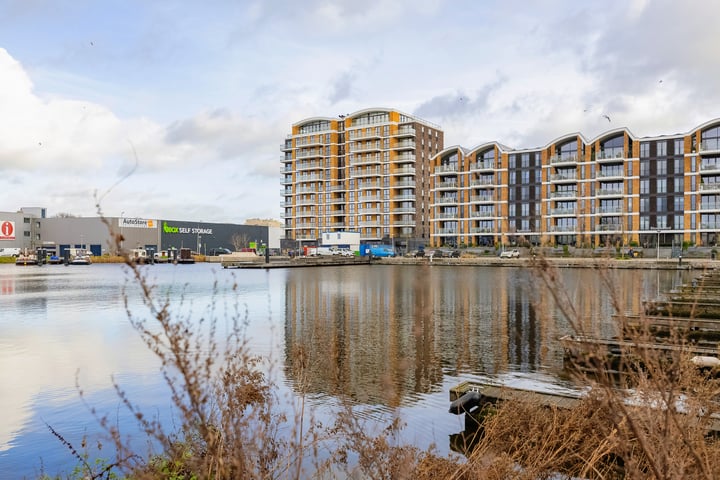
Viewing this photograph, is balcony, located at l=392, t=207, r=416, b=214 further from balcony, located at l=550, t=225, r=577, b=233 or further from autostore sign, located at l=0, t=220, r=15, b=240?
autostore sign, located at l=0, t=220, r=15, b=240

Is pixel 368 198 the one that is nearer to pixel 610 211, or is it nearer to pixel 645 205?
pixel 610 211

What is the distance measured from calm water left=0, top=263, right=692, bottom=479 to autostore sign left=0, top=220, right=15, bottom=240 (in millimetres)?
85700

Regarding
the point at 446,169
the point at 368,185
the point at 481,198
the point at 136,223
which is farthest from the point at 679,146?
the point at 136,223

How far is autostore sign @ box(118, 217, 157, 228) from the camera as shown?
4243 inches

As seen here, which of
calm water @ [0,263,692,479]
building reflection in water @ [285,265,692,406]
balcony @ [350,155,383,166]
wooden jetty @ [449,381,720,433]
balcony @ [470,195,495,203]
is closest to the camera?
wooden jetty @ [449,381,720,433]

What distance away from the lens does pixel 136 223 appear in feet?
363

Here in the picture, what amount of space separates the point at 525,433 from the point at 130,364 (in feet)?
42.2

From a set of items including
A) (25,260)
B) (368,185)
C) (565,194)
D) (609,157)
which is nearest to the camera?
(609,157)

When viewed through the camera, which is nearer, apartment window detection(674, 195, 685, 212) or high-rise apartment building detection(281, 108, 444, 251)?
apartment window detection(674, 195, 685, 212)

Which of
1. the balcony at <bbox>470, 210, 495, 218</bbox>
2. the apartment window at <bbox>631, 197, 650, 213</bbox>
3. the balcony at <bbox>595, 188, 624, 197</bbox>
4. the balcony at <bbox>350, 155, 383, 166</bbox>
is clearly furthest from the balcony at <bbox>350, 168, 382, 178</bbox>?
the apartment window at <bbox>631, 197, 650, 213</bbox>

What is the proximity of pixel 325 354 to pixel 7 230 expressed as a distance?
365ft

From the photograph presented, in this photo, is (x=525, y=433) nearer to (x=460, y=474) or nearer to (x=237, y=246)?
(x=460, y=474)

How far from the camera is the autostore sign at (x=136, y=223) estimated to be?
10777 cm

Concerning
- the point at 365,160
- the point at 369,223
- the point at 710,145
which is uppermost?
the point at 365,160
